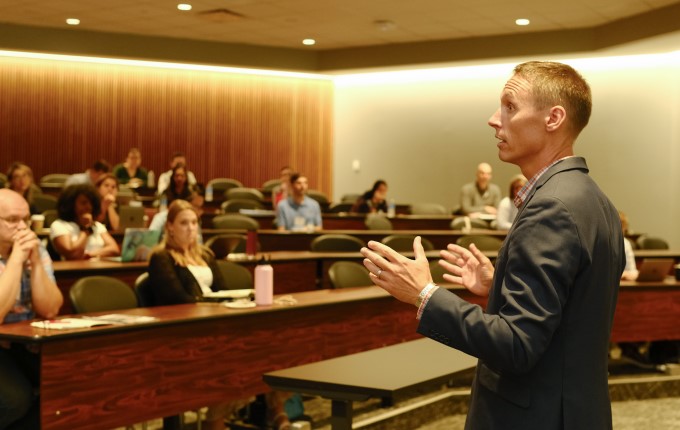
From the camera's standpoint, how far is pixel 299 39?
13.8 meters

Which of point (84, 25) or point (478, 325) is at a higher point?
point (84, 25)

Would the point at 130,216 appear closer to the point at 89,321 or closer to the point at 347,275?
the point at 347,275

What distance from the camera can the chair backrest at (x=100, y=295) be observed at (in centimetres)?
445

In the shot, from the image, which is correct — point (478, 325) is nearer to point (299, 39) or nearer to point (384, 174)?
point (299, 39)

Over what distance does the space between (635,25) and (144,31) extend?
6.96 metres

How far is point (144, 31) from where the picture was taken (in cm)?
1332

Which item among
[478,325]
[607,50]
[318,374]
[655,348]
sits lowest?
[655,348]

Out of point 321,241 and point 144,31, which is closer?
point 321,241

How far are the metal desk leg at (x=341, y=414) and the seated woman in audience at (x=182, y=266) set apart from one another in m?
1.67

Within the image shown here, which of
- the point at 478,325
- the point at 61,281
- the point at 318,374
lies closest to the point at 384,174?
the point at 61,281

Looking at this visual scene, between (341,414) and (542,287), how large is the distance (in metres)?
1.58

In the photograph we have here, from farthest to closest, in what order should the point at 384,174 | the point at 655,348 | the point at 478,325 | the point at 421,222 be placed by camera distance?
the point at 384,174, the point at 421,222, the point at 655,348, the point at 478,325

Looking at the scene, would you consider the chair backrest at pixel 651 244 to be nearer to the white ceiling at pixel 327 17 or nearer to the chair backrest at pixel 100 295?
the white ceiling at pixel 327 17

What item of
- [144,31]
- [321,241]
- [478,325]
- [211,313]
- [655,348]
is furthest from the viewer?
[144,31]
